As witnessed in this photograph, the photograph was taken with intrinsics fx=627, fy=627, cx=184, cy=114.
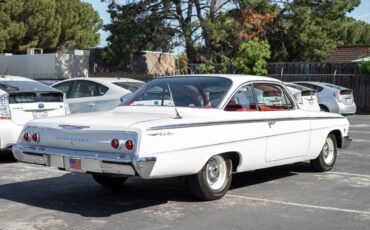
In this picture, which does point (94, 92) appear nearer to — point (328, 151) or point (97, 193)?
point (328, 151)

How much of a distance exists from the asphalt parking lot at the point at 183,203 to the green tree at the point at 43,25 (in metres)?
37.3

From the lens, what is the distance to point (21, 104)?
10.9m

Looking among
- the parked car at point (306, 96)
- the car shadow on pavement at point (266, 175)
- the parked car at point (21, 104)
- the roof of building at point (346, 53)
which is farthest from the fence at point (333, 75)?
the parked car at point (21, 104)

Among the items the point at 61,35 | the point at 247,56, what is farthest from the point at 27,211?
the point at 61,35

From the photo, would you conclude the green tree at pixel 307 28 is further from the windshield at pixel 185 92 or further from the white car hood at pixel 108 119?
the white car hood at pixel 108 119

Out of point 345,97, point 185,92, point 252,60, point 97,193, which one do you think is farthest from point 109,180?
point 252,60

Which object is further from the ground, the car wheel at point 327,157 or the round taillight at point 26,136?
the round taillight at point 26,136

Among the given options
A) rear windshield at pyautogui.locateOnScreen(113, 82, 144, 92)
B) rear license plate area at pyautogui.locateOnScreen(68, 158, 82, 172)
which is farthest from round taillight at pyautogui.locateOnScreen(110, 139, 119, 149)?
rear windshield at pyautogui.locateOnScreen(113, 82, 144, 92)

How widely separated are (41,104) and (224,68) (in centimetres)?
2014

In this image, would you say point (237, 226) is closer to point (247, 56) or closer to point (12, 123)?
point (12, 123)

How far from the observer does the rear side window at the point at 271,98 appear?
8592 millimetres

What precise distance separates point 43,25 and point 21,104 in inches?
1467

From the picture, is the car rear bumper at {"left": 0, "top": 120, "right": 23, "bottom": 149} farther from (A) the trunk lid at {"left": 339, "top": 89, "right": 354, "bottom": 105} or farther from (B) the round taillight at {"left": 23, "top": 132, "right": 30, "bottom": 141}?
(A) the trunk lid at {"left": 339, "top": 89, "right": 354, "bottom": 105}

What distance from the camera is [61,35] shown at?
50812 millimetres
